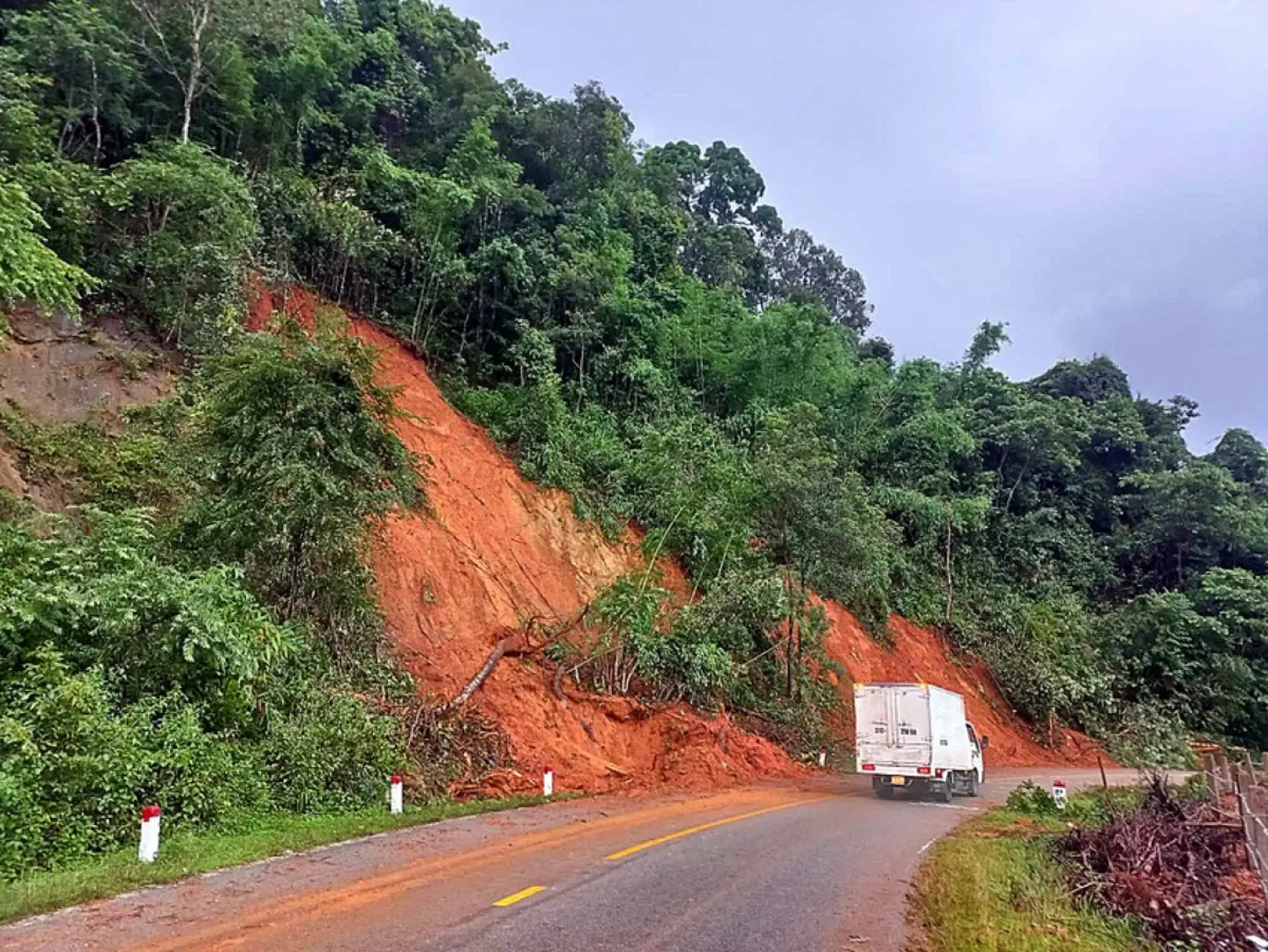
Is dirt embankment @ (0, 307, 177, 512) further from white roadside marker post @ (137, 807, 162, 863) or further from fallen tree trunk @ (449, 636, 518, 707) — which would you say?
white roadside marker post @ (137, 807, 162, 863)

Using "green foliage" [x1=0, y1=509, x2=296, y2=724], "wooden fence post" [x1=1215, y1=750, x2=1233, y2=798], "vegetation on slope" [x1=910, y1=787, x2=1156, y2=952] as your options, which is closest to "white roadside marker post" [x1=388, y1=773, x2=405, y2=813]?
"green foliage" [x1=0, y1=509, x2=296, y2=724]

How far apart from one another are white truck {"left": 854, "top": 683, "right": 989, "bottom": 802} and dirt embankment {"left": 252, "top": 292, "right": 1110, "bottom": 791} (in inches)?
110

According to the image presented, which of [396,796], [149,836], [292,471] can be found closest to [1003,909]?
[396,796]

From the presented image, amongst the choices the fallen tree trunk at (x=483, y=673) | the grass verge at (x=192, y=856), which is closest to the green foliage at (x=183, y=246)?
the fallen tree trunk at (x=483, y=673)

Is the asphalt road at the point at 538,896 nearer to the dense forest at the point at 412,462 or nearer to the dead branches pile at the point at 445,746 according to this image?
the dead branches pile at the point at 445,746

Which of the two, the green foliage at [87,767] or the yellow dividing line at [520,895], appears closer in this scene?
the yellow dividing line at [520,895]

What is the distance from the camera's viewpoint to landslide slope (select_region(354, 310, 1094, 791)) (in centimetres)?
1770

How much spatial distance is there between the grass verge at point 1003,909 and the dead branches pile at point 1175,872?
1.45ft

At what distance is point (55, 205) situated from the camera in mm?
18703

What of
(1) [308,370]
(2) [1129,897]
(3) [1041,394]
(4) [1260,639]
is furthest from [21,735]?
(3) [1041,394]

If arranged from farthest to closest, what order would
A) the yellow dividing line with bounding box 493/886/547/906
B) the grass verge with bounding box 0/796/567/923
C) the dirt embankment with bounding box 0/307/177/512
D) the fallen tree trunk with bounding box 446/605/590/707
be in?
the dirt embankment with bounding box 0/307/177/512
the fallen tree trunk with bounding box 446/605/590/707
the yellow dividing line with bounding box 493/886/547/906
the grass verge with bounding box 0/796/567/923

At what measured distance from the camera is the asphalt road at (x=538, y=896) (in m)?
6.18

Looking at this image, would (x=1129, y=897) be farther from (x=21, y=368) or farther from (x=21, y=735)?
(x=21, y=368)

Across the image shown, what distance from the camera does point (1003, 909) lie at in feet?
26.8
